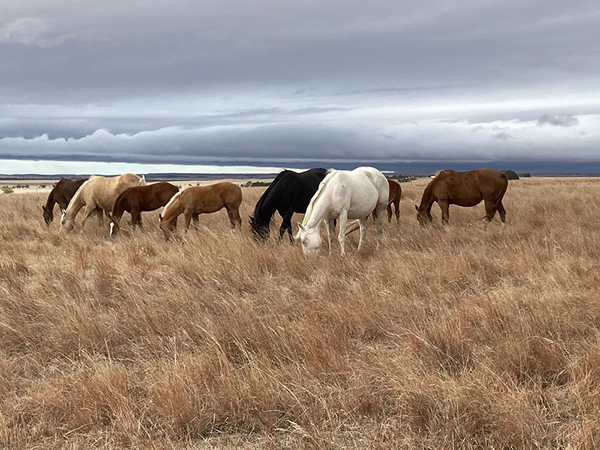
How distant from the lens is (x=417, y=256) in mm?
8086

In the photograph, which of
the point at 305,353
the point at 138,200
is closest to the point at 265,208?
the point at 138,200

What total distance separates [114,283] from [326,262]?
3163mm

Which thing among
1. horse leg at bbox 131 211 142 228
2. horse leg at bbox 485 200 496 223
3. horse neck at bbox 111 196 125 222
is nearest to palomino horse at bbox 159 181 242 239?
horse leg at bbox 131 211 142 228

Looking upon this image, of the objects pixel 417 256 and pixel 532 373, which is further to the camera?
pixel 417 256

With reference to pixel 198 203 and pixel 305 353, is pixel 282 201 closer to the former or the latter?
pixel 198 203

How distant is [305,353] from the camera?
13.4ft

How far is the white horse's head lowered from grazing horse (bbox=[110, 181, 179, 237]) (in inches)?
232

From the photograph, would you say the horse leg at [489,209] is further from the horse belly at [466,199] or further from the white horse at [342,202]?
the white horse at [342,202]

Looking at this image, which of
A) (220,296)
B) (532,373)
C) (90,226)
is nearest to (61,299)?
(220,296)

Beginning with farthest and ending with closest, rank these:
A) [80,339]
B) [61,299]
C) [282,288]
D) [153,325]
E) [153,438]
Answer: [282,288] → [61,299] → [153,325] → [80,339] → [153,438]

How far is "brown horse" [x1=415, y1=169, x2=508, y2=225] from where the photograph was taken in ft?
42.2

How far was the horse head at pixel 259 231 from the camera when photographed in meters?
10.2

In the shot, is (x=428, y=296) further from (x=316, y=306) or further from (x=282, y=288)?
(x=282, y=288)

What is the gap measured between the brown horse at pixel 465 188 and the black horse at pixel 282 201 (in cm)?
324
